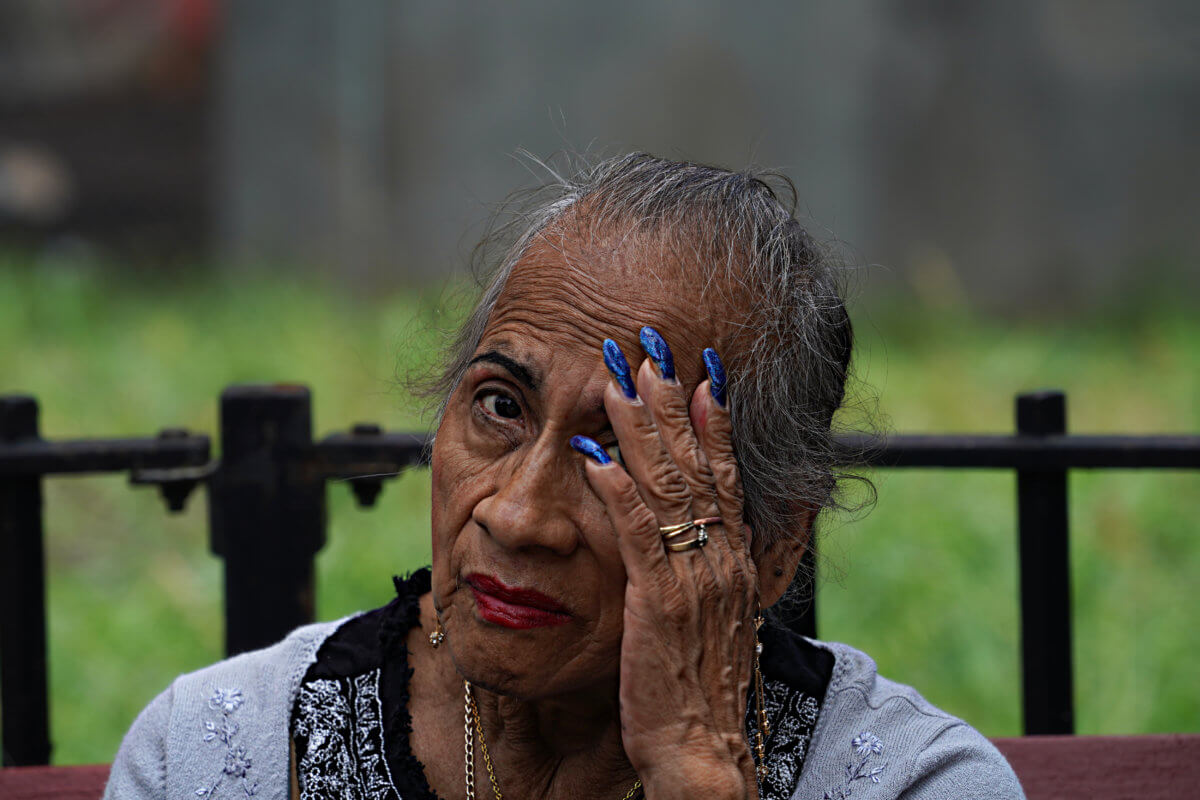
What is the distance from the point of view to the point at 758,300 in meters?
2.07

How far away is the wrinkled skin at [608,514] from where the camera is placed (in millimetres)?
1870

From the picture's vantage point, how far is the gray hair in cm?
205

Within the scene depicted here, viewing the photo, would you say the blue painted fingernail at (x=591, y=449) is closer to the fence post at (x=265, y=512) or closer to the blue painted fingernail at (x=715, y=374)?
the blue painted fingernail at (x=715, y=374)

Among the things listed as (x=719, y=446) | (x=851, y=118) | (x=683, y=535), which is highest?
(x=851, y=118)

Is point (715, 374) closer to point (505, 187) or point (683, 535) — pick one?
point (683, 535)

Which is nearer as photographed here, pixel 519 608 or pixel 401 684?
pixel 519 608

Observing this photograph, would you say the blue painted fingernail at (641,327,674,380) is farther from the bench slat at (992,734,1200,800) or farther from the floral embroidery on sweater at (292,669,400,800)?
the bench slat at (992,734,1200,800)

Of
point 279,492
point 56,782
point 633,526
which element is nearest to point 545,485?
point 633,526

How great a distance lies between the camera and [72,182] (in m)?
8.80

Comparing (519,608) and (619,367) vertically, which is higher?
(619,367)

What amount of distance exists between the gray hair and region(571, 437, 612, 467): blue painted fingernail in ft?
0.82

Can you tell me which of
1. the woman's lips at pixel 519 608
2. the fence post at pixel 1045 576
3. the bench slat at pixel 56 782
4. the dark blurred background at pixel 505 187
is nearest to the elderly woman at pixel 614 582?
the woman's lips at pixel 519 608

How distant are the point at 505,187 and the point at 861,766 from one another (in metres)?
6.40

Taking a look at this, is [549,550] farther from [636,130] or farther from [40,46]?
[40,46]
